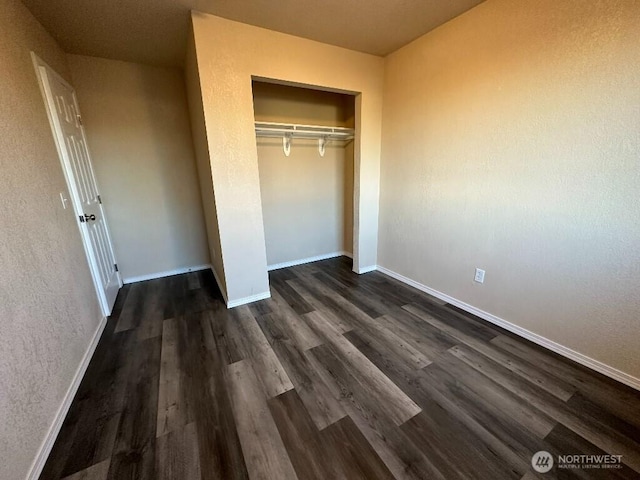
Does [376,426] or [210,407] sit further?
[210,407]

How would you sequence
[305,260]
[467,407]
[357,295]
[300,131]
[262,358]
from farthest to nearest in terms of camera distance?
1. [305,260]
2. [300,131]
3. [357,295]
4. [262,358]
5. [467,407]

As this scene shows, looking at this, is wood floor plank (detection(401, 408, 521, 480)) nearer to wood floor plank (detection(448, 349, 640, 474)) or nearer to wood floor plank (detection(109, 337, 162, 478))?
wood floor plank (detection(448, 349, 640, 474))

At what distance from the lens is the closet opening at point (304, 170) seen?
3.08 metres

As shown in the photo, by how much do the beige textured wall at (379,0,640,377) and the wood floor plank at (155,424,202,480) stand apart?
228cm

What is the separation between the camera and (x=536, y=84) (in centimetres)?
169

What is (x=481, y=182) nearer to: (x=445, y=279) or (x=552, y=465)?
(x=445, y=279)

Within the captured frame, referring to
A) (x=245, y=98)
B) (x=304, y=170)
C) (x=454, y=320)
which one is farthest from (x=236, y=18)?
(x=454, y=320)

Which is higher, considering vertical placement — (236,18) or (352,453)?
(236,18)

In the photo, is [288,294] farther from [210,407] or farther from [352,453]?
[352,453]

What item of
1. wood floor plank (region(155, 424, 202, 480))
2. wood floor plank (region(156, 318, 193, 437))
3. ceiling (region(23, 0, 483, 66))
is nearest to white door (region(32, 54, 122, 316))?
ceiling (region(23, 0, 483, 66))

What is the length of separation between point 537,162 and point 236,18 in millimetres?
2442

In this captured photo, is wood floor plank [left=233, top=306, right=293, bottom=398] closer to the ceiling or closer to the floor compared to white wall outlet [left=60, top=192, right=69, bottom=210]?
closer to the floor

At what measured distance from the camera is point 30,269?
1.33 metres

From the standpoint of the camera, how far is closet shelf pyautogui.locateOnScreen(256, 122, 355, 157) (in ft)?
9.13
